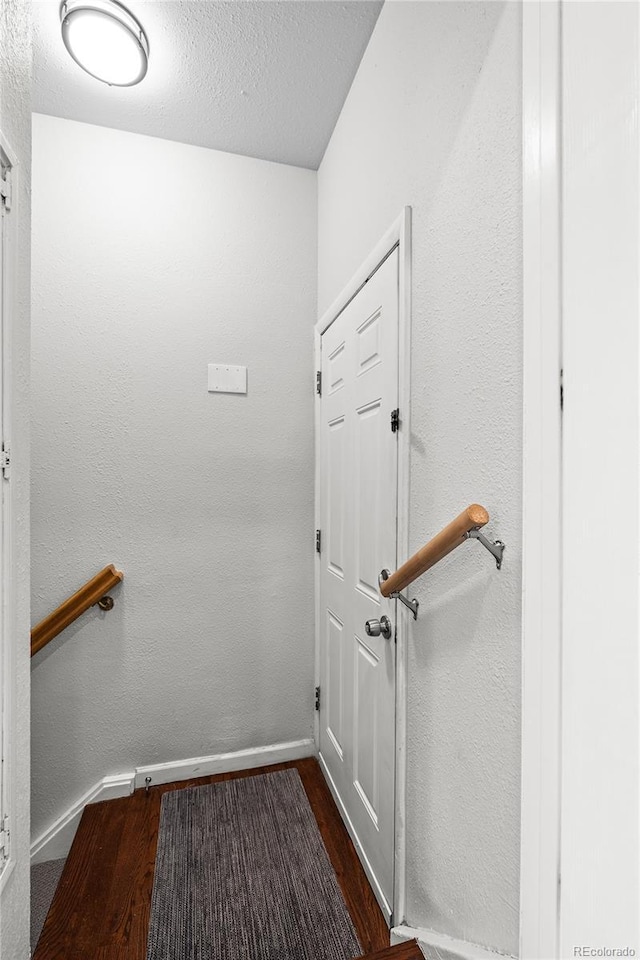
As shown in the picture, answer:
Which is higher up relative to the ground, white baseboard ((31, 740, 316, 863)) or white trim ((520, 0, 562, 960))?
white trim ((520, 0, 562, 960))

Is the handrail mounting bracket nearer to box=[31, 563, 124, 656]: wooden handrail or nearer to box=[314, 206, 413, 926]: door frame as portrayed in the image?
box=[314, 206, 413, 926]: door frame

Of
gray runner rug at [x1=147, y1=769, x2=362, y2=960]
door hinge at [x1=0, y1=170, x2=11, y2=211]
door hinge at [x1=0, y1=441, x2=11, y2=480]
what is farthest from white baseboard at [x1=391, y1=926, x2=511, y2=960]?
door hinge at [x1=0, y1=170, x2=11, y2=211]

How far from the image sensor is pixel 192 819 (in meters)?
1.67

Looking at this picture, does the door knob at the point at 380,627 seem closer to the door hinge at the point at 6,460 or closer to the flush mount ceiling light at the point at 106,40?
the door hinge at the point at 6,460

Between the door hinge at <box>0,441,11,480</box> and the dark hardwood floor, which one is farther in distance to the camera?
the dark hardwood floor

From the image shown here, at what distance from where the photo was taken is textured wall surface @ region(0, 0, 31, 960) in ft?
3.01

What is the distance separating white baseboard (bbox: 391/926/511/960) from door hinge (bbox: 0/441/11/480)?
1351 mm

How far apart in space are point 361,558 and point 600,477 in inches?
38.4


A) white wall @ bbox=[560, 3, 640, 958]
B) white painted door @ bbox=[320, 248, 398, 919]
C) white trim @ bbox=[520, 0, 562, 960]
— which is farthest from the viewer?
white painted door @ bbox=[320, 248, 398, 919]

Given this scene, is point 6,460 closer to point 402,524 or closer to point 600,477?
point 402,524

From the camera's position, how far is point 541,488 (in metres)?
0.72

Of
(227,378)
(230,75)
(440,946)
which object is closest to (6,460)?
(227,378)

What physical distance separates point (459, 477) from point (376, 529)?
0.47 m

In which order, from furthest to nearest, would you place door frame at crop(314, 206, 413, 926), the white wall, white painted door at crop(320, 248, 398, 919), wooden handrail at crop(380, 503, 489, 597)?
white painted door at crop(320, 248, 398, 919), door frame at crop(314, 206, 413, 926), wooden handrail at crop(380, 503, 489, 597), the white wall
